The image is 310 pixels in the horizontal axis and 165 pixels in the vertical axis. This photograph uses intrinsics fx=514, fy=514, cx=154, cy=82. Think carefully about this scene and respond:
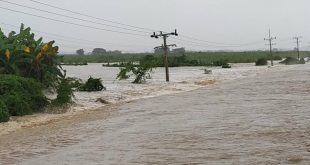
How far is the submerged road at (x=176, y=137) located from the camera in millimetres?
8055

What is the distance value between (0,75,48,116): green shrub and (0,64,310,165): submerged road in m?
1.95

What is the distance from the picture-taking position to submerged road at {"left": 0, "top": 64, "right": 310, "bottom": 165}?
8.05 m

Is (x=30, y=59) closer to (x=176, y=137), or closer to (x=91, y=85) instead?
(x=91, y=85)

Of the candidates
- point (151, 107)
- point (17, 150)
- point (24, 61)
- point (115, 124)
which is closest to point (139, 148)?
point (17, 150)

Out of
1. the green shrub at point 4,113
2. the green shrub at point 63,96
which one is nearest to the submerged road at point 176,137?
the green shrub at point 4,113

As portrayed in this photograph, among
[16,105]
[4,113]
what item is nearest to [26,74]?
[16,105]

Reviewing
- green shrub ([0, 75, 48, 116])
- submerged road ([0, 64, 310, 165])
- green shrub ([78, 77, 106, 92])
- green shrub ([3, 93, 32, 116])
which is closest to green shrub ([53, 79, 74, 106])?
green shrub ([0, 75, 48, 116])

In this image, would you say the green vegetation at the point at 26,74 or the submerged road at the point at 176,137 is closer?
the submerged road at the point at 176,137

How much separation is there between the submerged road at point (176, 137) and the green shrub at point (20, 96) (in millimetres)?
1954

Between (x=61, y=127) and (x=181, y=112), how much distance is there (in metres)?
3.52

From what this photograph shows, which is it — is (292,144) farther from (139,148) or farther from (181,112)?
(181,112)

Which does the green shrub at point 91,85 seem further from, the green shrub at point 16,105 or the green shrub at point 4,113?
the green shrub at point 4,113

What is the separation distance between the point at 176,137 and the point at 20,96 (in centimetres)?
747

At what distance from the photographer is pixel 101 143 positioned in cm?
997
